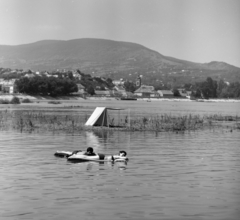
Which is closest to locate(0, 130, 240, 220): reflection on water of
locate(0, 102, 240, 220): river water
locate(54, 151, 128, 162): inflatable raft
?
locate(0, 102, 240, 220): river water

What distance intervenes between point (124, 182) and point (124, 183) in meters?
0.31

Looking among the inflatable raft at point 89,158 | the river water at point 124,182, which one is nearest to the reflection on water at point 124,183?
the river water at point 124,182

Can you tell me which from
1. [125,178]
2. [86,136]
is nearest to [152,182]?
[125,178]

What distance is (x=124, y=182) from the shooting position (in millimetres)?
28625

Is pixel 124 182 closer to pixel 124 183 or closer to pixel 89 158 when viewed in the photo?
pixel 124 183

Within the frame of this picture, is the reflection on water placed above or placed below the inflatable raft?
below

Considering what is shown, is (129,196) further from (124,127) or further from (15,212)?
(124,127)

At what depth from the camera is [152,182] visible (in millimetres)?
28609

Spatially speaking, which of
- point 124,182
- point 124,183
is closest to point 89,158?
point 124,182

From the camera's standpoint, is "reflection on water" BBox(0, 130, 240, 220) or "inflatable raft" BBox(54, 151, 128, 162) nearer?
"reflection on water" BBox(0, 130, 240, 220)

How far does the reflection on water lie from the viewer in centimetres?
2223

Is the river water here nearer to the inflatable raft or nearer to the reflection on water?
the reflection on water

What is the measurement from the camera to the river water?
72.9ft

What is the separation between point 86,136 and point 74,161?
19.4 metres
